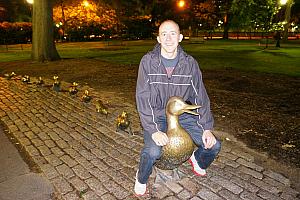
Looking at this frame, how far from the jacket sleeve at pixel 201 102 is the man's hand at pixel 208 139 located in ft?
0.28

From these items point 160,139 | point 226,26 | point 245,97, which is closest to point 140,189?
point 160,139

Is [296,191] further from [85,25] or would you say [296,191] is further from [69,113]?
[85,25]

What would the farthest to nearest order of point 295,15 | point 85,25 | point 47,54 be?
point 295,15, point 85,25, point 47,54

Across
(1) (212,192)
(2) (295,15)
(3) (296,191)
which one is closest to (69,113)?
(1) (212,192)

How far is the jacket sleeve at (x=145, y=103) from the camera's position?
3221mm

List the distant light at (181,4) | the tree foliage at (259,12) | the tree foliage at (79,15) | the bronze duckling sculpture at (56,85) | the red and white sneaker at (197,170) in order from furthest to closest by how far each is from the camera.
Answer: the distant light at (181,4), the tree foliage at (79,15), the tree foliage at (259,12), the bronze duckling sculpture at (56,85), the red and white sneaker at (197,170)

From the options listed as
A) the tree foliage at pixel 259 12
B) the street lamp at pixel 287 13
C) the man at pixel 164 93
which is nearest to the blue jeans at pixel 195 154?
the man at pixel 164 93

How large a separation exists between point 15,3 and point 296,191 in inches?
1700

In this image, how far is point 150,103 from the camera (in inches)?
132

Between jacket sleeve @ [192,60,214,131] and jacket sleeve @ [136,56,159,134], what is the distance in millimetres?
589

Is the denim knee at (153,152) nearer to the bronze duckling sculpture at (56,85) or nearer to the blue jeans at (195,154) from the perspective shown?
the blue jeans at (195,154)

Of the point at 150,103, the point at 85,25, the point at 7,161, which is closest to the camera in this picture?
the point at 150,103

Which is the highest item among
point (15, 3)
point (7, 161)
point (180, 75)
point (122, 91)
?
point (15, 3)

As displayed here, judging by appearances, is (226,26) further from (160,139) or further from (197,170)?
(160,139)
